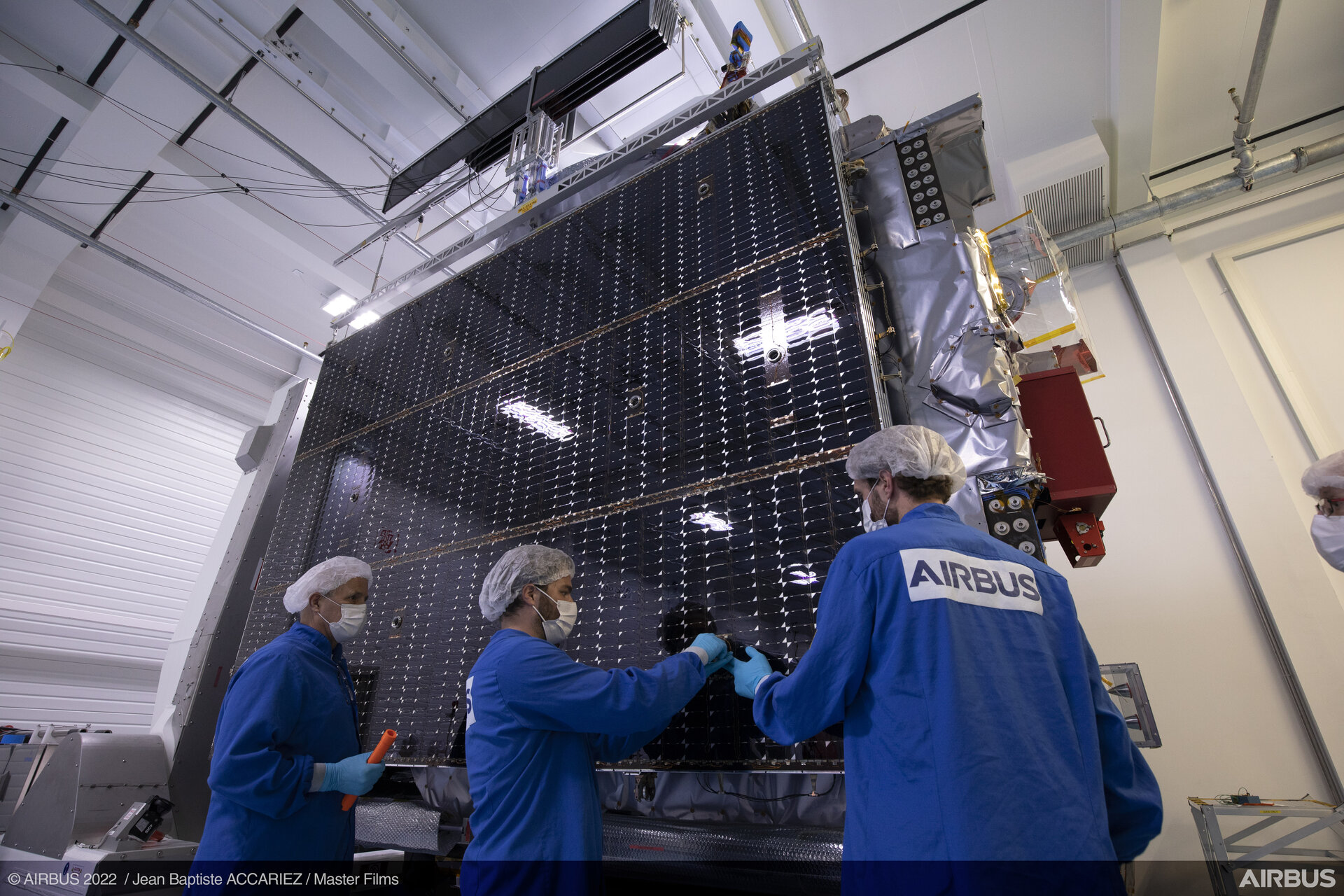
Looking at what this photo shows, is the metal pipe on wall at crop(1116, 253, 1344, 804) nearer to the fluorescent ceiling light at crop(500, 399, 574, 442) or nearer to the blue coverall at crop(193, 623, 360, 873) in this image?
the fluorescent ceiling light at crop(500, 399, 574, 442)

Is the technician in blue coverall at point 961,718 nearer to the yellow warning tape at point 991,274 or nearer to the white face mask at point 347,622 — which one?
the yellow warning tape at point 991,274

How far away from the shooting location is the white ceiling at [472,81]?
20.8 feet

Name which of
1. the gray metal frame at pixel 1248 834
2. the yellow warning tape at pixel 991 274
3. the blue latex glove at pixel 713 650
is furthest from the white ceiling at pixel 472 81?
the gray metal frame at pixel 1248 834

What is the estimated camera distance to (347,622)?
312 cm

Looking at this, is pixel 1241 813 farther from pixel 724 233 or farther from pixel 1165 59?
pixel 1165 59

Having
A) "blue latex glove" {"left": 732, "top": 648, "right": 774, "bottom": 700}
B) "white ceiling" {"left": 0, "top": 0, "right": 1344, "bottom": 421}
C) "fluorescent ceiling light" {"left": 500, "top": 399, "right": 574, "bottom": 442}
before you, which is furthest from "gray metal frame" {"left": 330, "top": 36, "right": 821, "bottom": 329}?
"blue latex glove" {"left": 732, "top": 648, "right": 774, "bottom": 700}

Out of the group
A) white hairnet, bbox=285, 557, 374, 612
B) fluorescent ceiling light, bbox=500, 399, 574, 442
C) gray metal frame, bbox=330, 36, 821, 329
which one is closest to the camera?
white hairnet, bbox=285, 557, 374, 612

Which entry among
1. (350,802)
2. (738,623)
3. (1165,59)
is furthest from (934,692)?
(1165,59)

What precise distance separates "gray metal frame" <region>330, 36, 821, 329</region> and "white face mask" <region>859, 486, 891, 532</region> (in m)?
2.97

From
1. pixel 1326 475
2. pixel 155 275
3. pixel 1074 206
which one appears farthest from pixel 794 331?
pixel 155 275

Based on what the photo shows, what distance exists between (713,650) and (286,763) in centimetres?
164

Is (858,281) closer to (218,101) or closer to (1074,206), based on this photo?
(1074,206)

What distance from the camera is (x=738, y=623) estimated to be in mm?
2590

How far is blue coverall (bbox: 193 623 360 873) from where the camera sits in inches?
94.3
